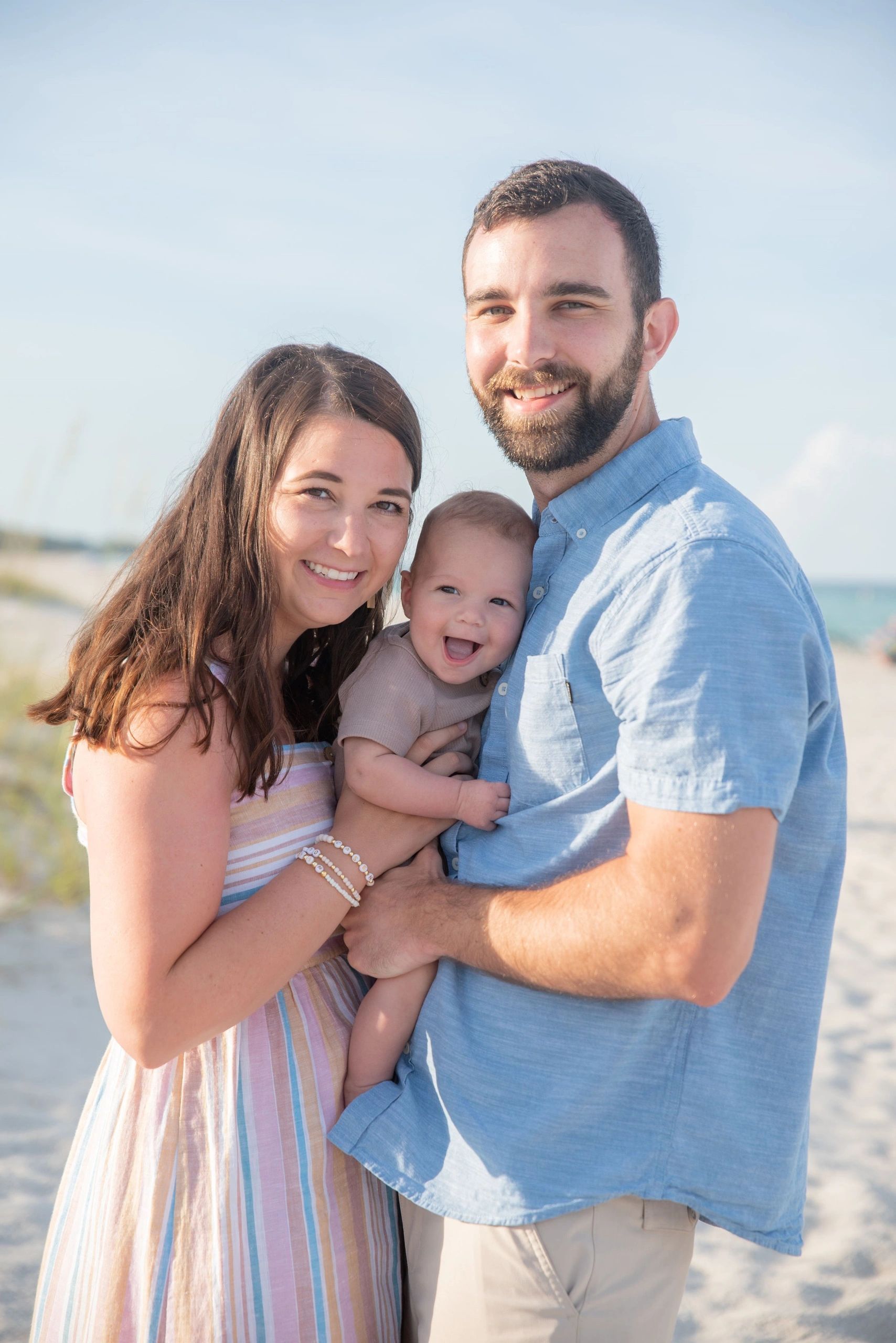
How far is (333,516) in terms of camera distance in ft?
6.92

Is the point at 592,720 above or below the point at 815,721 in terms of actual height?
below

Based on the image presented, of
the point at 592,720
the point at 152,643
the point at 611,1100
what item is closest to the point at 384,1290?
the point at 611,1100

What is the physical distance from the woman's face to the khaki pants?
122 cm

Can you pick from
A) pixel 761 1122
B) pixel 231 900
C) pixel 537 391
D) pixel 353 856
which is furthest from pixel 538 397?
pixel 761 1122

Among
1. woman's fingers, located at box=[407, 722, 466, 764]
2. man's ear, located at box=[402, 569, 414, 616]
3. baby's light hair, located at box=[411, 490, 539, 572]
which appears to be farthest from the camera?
man's ear, located at box=[402, 569, 414, 616]

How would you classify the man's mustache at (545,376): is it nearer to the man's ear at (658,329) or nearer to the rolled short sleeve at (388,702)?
the man's ear at (658,329)

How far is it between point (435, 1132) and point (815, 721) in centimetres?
102

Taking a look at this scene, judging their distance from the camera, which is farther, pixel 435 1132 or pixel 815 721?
pixel 435 1132

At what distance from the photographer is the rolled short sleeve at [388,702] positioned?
220 centimetres

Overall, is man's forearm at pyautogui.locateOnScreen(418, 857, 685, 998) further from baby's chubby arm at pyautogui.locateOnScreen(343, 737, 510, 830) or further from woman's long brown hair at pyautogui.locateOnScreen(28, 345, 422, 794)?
woman's long brown hair at pyautogui.locateOnScreen(28, 345, 422, 794)

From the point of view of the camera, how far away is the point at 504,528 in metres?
2.34

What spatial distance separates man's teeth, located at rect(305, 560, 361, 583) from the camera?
7.04 feet

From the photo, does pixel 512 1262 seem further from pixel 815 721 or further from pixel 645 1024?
A: pixel 815 721

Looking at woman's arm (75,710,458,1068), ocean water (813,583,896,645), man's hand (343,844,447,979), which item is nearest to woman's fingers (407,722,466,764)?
man's hand (343,844,447,979)
